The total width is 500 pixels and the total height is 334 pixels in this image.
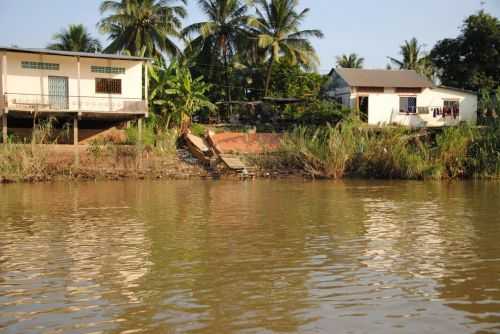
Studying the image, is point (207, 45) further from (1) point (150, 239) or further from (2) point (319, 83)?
(1) point (150, 239)

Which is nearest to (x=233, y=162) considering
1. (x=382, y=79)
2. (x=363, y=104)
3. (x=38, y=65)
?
(x=38, y=65)

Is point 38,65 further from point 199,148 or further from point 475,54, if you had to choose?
point 475,54

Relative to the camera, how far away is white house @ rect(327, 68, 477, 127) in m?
34.2

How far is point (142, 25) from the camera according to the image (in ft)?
118

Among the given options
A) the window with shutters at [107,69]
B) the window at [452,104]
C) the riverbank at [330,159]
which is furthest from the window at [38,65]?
the window at [452,104]

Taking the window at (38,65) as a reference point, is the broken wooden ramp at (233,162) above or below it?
below

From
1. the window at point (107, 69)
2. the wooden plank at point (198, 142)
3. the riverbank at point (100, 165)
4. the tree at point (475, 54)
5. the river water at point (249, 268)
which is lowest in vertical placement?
the river water at point (249, 268)

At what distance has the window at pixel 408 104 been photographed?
3459 cm

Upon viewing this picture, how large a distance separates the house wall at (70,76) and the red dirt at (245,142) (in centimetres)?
459

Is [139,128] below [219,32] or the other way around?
below

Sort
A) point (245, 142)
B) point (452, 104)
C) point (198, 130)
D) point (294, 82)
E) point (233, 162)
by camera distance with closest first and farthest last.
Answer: point (233, 162) → point (245, 142) → point (198, 130) → point (452, 104) → point (294, 82)

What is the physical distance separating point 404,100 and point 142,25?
54.0 feet

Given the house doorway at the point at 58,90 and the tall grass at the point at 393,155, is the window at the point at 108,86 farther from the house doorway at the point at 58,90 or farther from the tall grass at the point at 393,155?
the tall grass at the point at 393,155

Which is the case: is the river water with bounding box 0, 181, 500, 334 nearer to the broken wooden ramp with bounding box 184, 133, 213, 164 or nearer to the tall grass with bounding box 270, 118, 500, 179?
the tall grass with bounding box 270, 118, 500, 179
